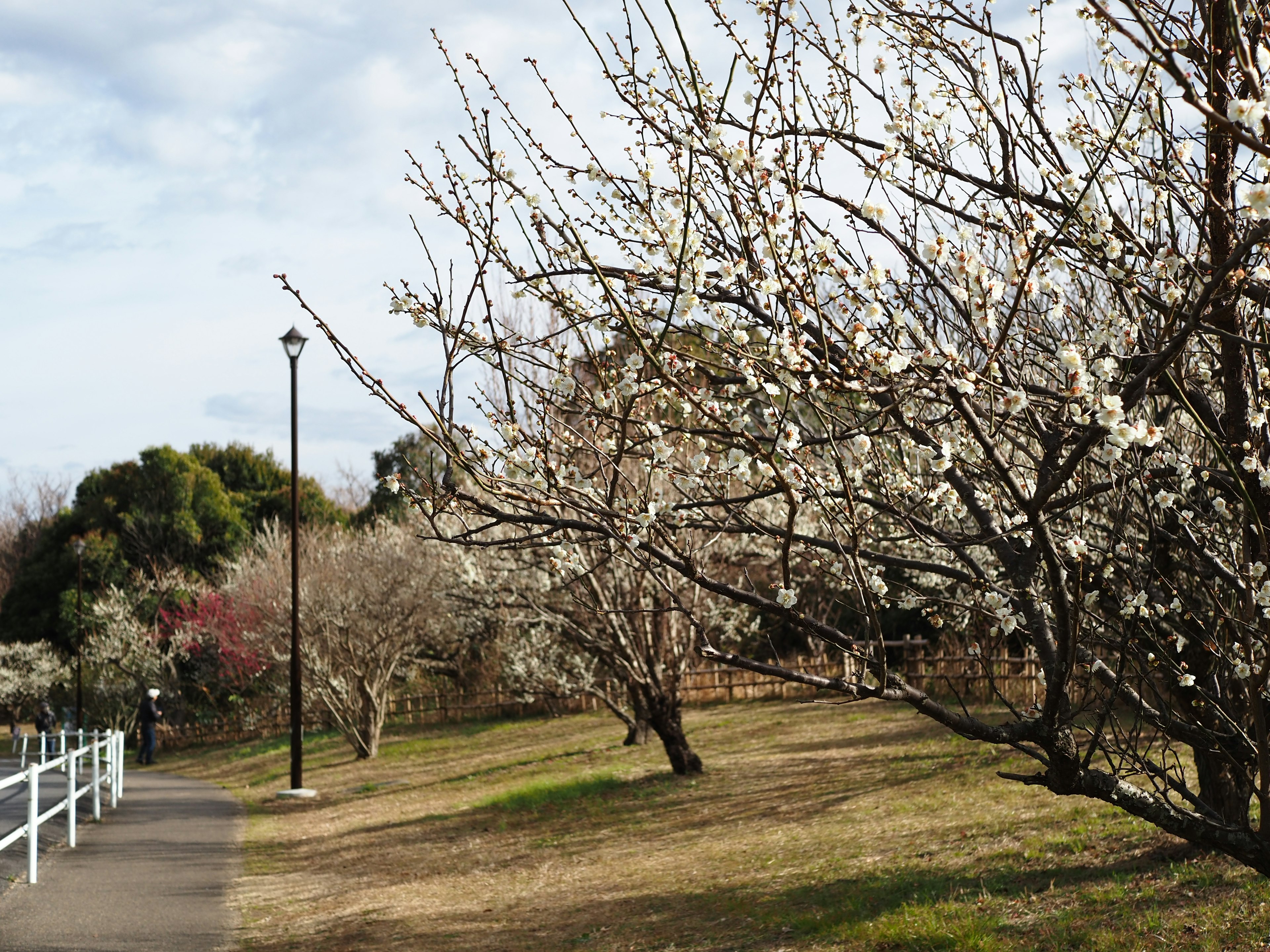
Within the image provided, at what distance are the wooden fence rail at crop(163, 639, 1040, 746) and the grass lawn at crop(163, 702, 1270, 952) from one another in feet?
3.36

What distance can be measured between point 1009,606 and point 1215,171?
1781 millimetres

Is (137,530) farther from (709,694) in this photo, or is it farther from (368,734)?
(709,694)

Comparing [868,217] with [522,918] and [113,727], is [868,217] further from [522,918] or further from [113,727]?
[113,727]

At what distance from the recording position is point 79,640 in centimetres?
2545

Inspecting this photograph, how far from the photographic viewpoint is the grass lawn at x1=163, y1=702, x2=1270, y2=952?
6117mm

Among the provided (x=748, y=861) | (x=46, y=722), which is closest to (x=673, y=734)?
(x=748, y=861)

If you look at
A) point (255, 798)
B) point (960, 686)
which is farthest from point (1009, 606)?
point (255, 798)

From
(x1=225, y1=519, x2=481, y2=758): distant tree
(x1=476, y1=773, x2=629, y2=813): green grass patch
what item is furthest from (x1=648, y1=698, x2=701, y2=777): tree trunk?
(x1=225, y1=519, x2=481, y2=758): distant tree

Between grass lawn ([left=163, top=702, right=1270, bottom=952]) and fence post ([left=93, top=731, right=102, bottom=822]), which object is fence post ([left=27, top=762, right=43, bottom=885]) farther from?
fence post ([left=93, top=731, right=102, bottom=822])

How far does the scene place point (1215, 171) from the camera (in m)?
3.90

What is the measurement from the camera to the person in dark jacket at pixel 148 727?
74.8 ft

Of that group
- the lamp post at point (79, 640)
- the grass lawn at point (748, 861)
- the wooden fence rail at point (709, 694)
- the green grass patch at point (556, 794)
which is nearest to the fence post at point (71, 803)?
the grass lawn at point (748, 861)

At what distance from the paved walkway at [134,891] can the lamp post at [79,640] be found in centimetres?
1309

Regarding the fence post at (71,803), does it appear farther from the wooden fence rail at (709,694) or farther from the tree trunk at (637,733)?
the tree trunk at (637,733)
